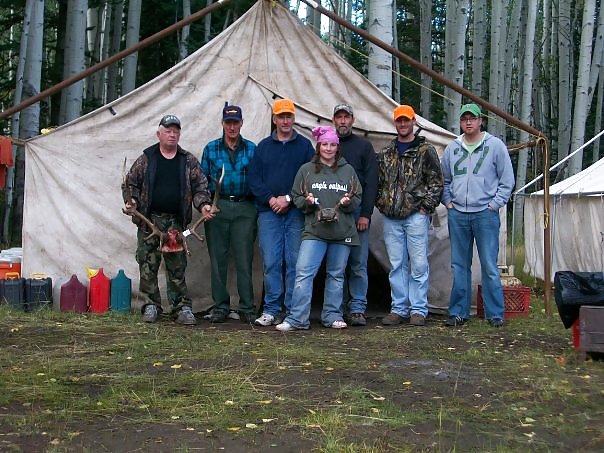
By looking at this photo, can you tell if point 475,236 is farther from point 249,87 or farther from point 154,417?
point 154,417

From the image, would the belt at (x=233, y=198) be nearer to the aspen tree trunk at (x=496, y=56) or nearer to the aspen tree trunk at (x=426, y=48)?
the aspen tree trunk at (x=496, y=56)

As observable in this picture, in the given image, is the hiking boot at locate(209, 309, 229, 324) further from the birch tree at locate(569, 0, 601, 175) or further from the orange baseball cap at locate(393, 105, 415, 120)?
the birch tree at locate(569, 0, 601, 175)

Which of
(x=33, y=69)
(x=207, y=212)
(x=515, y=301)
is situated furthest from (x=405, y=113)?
(x=33, y=69)

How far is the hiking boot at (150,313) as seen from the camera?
7105 millimetres

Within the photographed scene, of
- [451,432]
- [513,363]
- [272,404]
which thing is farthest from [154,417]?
[513,363]

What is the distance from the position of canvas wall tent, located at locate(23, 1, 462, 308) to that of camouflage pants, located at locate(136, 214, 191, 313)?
52 centimetres

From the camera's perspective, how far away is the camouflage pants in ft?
23.6

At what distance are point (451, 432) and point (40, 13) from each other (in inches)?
409

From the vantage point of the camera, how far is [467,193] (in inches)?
281

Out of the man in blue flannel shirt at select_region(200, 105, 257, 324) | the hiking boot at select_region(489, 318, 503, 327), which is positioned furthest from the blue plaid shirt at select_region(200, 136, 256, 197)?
the hiking boot at select_region(489, 318, 503, 327)

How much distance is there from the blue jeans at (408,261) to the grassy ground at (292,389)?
0.38 m

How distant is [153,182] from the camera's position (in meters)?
7.14

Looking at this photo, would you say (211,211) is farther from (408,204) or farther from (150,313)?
(408,204)

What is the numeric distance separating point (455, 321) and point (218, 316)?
200 centimetres
